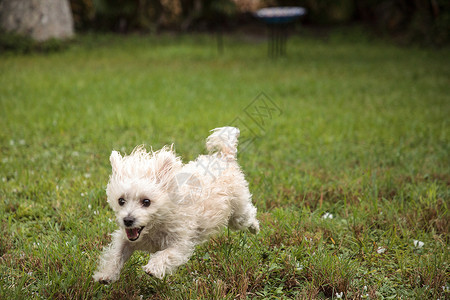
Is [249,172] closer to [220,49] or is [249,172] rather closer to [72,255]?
[72,255]

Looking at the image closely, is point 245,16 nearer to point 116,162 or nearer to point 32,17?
point 32,17

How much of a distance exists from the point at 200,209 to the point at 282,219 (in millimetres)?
1004

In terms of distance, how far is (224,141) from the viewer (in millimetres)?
3354

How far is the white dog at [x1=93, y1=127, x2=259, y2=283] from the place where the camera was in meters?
2.55

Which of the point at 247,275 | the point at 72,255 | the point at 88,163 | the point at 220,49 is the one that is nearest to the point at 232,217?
the point at 247,275

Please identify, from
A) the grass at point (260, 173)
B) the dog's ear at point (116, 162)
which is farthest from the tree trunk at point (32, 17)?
the dog's ear at point (116, 162)

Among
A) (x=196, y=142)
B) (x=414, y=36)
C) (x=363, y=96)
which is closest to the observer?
(x=196, y=142)

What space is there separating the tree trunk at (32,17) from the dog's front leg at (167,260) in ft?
48.3

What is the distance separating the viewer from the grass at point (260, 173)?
9.96 ft

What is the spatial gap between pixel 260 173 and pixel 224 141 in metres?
1.51

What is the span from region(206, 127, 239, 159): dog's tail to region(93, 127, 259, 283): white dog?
5.2 inches

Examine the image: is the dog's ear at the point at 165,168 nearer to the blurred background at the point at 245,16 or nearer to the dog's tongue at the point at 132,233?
the dog's tongue at the point at 132,233

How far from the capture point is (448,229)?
3832 millimetres

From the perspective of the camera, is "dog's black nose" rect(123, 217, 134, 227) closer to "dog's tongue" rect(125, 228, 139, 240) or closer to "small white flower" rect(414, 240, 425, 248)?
"dog's tongue" rect(125, 228, 139, 240)
